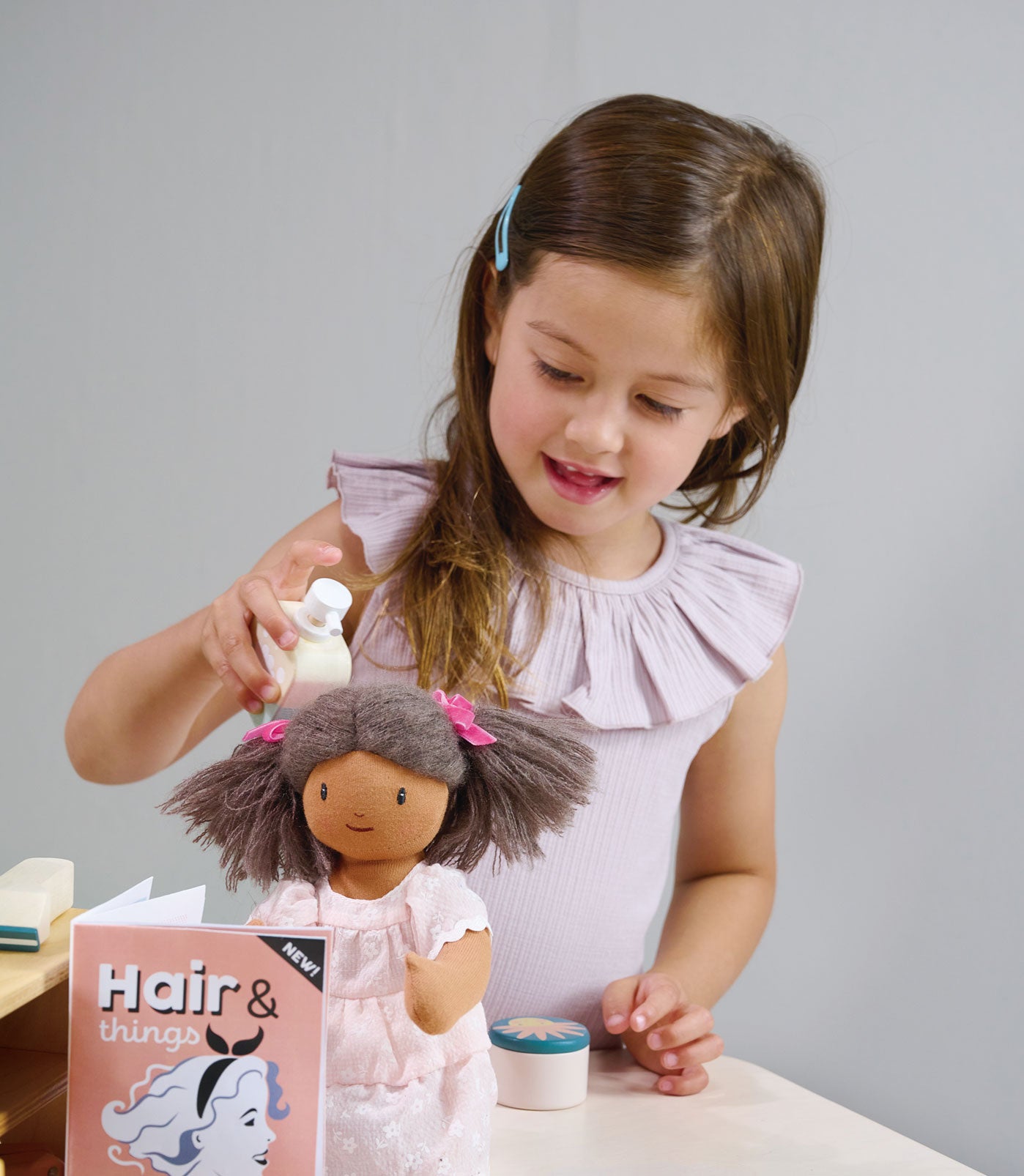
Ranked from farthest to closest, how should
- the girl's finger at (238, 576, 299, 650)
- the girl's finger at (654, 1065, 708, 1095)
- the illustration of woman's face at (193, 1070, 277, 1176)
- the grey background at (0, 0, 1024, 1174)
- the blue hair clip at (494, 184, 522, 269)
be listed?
1. the grey background at (0, 0, 1024, 1174)
2. the blue hair clip at (494, 184, 522, 269)
3. the girl's finger at (654, 1065, 708, 1095)
4. the girl's finger at (238, 576, 299, 650)
5. the illustration of woman's face at (193, 1070, 277, 1176)

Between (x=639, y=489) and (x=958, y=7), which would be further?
(x=958, y=7)

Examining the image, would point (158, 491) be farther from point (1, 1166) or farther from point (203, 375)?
point (1, 1166)

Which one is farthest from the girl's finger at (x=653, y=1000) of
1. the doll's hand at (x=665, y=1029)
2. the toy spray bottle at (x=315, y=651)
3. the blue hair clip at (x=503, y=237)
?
the blue hair clip at (x=503, y=237)

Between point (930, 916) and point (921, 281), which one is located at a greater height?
point (921, 281)

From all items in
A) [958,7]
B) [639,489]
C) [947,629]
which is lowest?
[947,629]

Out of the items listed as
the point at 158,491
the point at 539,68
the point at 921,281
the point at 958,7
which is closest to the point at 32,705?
the point at 158,491

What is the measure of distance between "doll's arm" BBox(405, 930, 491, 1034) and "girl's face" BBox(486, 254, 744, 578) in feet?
0.94

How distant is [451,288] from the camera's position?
114 centimetres

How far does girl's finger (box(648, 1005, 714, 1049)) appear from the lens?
58 cm

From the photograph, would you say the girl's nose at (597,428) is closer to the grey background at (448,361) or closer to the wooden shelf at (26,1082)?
the wooden shelf at (26,1082)

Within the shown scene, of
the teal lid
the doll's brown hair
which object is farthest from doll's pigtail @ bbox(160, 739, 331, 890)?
the teal lid

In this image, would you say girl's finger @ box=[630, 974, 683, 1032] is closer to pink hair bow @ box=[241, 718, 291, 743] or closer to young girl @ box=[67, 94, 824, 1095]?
young girl @ box=[67, 94, 824, 1095]

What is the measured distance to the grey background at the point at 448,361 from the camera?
1060 millimetres

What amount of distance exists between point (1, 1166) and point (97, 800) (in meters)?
0.84
